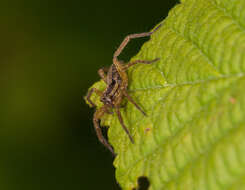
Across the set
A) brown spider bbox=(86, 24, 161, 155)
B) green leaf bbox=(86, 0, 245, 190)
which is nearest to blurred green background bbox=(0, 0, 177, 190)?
brown spider bbox=(86, 24, 161, 155)

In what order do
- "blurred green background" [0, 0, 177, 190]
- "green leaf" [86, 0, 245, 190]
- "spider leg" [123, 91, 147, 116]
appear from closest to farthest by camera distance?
"green leaf" [86, 0, 245, 190] < "spider leg" [123, 91, 147, 116] < "blurred green background" [0, 0, 177, 190]

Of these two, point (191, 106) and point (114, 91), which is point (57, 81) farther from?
point (191, 106)

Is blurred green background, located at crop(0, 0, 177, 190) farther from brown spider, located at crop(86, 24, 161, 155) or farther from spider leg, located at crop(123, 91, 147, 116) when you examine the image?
spider leg, located at crop(123, 91, 147, 116)

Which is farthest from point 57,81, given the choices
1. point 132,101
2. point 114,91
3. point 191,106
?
point 191,106

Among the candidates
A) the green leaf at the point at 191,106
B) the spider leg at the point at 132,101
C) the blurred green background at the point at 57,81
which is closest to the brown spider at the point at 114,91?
the spider leg at the point at 132,101

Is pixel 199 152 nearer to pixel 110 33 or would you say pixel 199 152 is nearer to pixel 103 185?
pixel 103 185

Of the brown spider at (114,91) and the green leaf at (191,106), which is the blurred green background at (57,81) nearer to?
the brown spider at (114,91)
